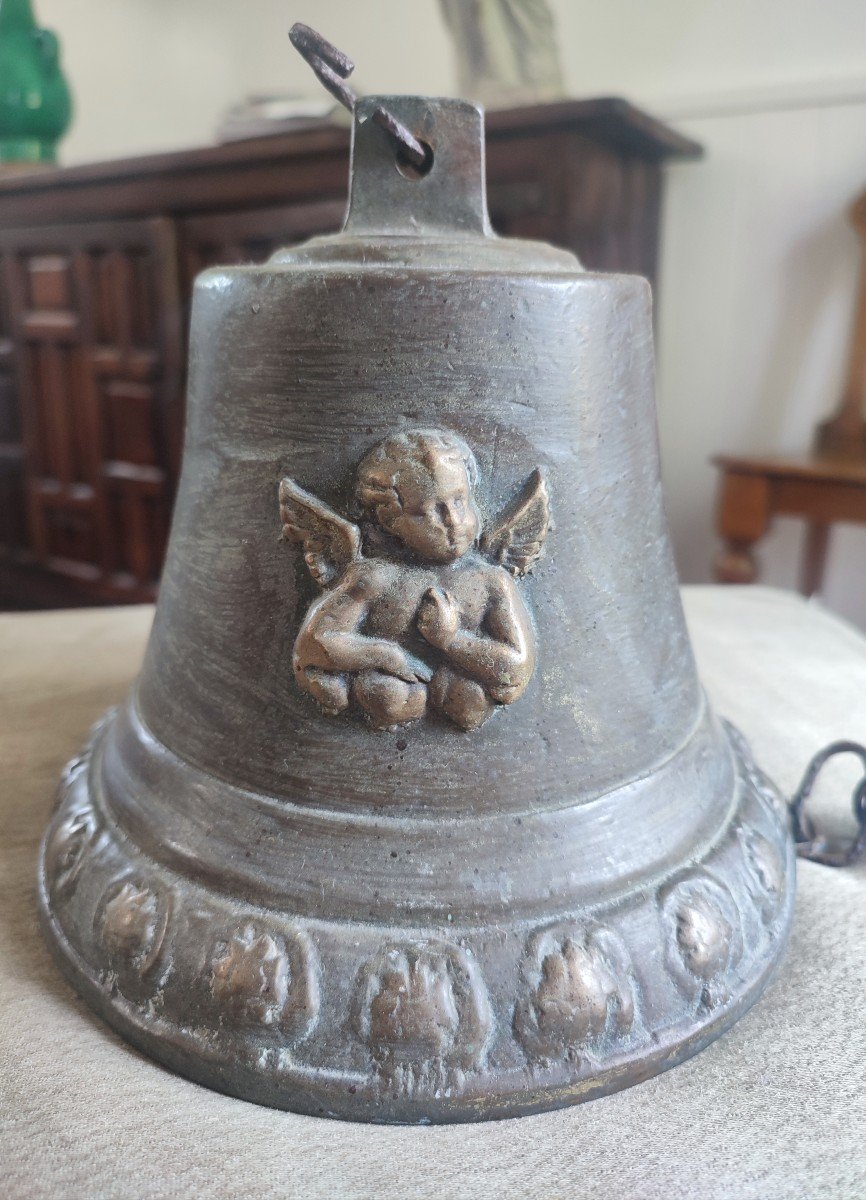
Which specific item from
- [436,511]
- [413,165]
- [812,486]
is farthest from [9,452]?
[436,511]

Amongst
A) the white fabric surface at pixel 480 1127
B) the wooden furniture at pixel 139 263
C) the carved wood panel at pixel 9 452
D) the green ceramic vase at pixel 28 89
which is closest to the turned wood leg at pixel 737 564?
the wooden furniture at pixel 139 263

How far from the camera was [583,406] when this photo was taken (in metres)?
Answer: 0.67

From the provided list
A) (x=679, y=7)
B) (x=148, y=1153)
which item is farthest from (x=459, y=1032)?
(x=679, y=7)

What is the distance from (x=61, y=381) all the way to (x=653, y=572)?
1.74 m

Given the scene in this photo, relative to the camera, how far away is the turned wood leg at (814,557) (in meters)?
1.79

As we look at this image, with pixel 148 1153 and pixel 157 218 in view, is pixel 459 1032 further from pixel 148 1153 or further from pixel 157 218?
pixel 157 218

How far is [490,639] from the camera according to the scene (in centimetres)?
63

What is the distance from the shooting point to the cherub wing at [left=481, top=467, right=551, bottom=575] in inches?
25.2

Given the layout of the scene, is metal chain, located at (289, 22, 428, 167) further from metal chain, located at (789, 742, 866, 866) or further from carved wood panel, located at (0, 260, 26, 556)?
carved wood panel, located at (0, 260, 26, 556)

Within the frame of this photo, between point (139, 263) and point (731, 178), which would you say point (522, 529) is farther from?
point (139, 263)

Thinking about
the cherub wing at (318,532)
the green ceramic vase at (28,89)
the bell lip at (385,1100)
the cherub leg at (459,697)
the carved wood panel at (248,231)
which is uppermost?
the green ceramic vase at (28,89)

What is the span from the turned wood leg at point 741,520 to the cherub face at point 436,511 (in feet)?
3.52

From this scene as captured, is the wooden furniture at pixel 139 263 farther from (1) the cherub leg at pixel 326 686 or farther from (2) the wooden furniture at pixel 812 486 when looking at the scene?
(1) the cherub leg at pixel 326 686

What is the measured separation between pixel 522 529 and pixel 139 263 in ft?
5.07
